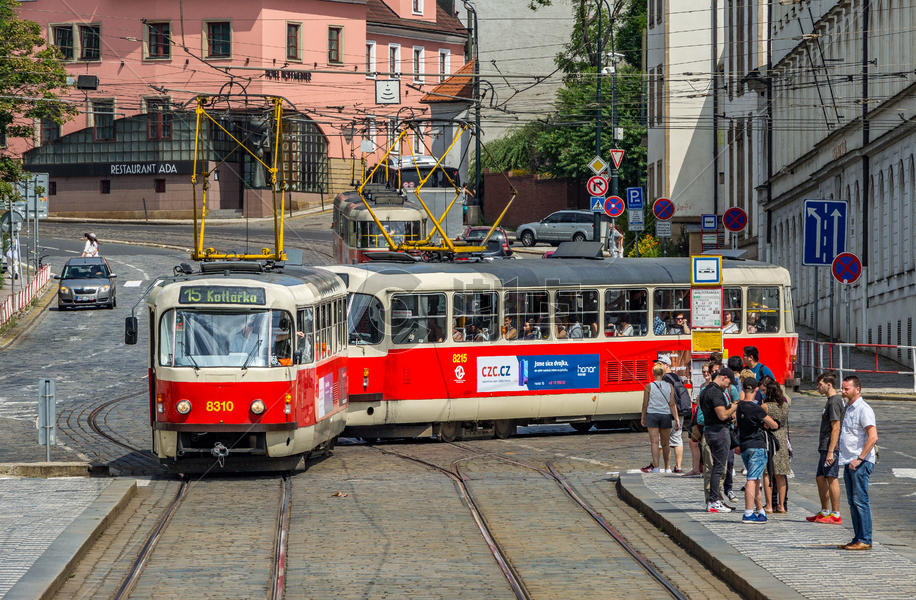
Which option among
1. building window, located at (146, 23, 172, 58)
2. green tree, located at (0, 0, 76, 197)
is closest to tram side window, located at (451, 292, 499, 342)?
green tree, located at (0, 0, 76, 197)

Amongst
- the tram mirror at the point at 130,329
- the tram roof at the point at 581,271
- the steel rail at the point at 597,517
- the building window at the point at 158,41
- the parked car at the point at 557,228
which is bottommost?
the steel rail at the point at 597,517

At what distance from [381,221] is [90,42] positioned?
4645 centimetres

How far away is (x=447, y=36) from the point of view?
95.9 m

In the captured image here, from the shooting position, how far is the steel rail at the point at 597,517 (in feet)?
43.8

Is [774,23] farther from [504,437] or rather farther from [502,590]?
[502,590]

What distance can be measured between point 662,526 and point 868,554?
2.88 m

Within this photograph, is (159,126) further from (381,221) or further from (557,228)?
(381,221)

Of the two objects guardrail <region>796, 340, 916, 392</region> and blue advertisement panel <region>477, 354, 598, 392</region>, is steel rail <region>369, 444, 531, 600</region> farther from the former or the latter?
guardrail <region>796, 340, 916, 392</region>

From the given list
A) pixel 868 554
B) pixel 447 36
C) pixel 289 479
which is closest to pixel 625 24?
pixel 447 36

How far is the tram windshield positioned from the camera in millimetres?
20828

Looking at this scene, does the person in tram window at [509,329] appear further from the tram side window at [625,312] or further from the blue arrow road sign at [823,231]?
the blue arrow road sign at [823,231]

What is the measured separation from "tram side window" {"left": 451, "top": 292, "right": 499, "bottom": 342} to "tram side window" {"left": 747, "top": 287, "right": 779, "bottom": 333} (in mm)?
5042

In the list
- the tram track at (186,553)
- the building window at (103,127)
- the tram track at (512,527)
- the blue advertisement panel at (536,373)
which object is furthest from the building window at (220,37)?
the tram track at (186,553)

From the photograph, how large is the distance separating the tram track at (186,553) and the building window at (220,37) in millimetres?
64271
